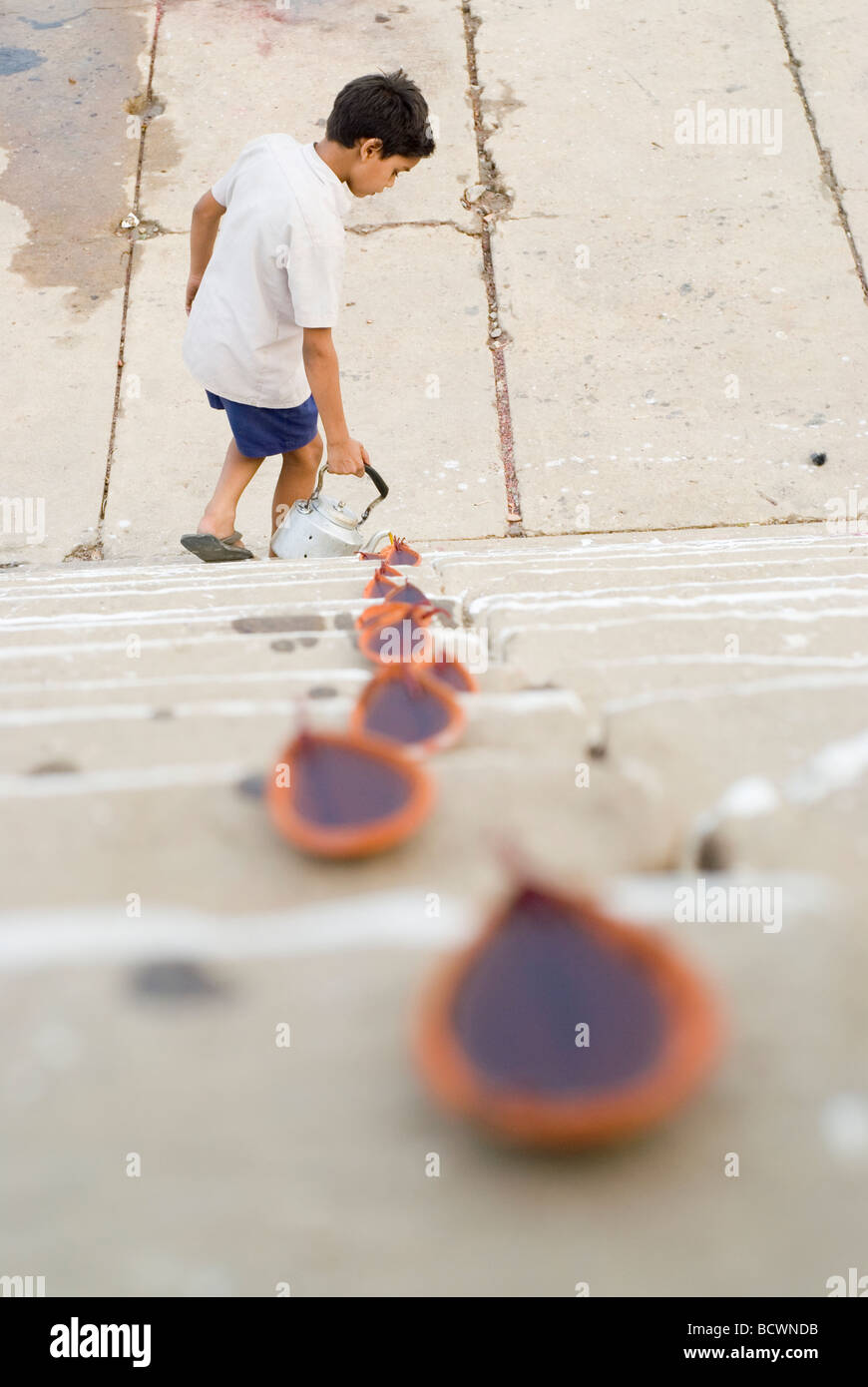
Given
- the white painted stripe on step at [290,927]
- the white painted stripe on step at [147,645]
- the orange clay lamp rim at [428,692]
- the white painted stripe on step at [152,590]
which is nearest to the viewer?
the white painted stripe on step at [290,927]

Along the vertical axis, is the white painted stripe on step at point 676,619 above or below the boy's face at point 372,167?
below

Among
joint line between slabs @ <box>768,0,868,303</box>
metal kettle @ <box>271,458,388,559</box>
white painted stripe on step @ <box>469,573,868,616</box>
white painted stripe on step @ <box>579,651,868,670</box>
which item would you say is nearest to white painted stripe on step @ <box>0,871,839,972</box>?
white painted stripe on step @ <box>579,651,868,670</box>

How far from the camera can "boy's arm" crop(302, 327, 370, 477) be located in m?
3.03

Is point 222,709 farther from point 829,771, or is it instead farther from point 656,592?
point 656,592

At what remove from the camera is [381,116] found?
287 cm

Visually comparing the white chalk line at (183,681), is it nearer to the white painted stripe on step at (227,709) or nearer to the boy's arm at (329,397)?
the white painted stripe on step at (227,709)

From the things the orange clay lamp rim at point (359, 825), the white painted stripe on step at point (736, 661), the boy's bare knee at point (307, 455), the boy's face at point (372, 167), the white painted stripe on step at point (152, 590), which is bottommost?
the orange clay lamp rim at point (359, 825)

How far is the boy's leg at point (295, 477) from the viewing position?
3.71 meters

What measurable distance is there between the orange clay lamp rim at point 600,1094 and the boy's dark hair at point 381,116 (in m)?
2.39

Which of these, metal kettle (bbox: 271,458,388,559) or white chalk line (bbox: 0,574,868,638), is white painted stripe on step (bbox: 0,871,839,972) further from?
metal kettle (bbox: 271,458,388,559)

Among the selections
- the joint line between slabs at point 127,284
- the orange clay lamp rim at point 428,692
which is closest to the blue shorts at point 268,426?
the joint line between slabs at point 127,284

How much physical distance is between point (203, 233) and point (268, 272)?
544 mm

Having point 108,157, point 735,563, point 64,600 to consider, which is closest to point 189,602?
point 64,600

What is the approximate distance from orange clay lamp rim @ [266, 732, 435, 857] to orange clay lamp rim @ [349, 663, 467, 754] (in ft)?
0.55
